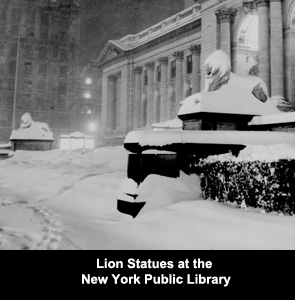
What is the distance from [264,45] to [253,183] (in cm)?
2009

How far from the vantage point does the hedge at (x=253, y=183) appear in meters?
5.40

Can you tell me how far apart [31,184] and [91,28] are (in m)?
69.7

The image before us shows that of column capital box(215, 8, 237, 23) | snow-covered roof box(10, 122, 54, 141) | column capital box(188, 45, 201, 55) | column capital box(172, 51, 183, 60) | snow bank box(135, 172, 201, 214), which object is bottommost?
snow bank box(135, 172, 201, 214)

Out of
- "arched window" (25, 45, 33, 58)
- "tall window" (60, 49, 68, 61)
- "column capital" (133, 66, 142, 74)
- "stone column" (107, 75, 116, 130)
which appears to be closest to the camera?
"column capital" (133, 66, 142, 74)

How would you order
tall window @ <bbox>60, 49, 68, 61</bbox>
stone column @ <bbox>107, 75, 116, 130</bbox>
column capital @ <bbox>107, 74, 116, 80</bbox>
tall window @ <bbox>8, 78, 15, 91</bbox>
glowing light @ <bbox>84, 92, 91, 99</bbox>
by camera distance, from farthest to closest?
1. glowing light @ <bbox>84, 92, 91, 99</bbox>
2. tall window @ <bbox>60, 49, 68, 61</bbox>
3. tall window @ <bbox>8, 78, 15, 91</bbox>
4. stone column @ <bbox>107, 75, 116, 130</bbox>
5. column capital @ <bbox>107, 74, 116, 80</bbox>

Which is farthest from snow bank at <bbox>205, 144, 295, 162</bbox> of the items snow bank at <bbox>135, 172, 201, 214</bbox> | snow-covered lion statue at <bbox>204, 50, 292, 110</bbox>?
snow-covered lion statue at <bbox>204, 50, 292, 110</bbox>

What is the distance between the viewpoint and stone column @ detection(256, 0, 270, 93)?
23.0 m

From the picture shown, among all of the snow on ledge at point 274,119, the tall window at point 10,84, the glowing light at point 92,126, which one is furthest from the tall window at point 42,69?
the snow on ledge at point 274,119

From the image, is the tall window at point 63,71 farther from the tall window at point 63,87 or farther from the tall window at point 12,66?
the tall window at point 12,66

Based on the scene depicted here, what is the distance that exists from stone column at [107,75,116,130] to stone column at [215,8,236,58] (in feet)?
89.4

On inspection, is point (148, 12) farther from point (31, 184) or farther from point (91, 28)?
point (31, 184)

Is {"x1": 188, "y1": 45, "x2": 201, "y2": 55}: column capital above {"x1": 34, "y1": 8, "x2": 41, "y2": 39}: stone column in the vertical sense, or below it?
below

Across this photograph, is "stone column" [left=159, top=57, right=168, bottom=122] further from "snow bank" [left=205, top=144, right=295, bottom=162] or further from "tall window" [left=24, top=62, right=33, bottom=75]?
"snow bank" [left=205, top=144, right=295, bottom=162]
